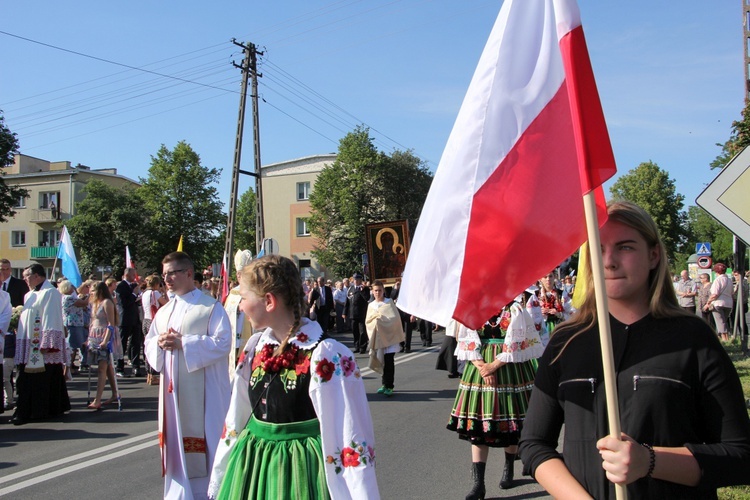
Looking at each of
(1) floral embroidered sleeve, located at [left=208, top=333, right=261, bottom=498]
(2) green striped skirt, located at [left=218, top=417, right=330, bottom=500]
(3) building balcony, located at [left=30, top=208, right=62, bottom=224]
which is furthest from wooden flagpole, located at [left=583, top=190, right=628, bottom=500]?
(3) building balcony, located at [left=30, top=208, right=62, bottom=224]

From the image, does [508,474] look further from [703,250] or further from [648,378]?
[703,250]

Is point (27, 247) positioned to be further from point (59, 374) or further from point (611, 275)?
point (611, 275)

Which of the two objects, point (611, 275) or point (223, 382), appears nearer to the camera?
point (611, 275)

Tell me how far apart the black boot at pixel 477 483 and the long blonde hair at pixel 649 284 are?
3592mm

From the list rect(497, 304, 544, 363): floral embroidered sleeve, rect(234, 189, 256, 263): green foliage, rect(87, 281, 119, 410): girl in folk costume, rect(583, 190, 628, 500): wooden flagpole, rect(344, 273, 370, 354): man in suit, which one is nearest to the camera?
A: rect(583, 190, 628, 500): wooden flagpole

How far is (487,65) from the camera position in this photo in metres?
2.62

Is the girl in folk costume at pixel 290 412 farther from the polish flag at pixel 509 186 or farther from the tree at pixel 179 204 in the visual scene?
the tree at pixel 179 204

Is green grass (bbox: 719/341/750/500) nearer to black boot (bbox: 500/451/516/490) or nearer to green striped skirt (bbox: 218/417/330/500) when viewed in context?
black boot (bbox: 500/451/516/490)

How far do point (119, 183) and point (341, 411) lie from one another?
67.6 m

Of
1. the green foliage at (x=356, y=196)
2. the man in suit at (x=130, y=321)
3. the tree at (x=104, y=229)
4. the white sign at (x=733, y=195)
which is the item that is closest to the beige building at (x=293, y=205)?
the green foliage at (x=356, y=196)

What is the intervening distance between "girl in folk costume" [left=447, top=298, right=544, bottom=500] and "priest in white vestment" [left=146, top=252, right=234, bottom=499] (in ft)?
6.87

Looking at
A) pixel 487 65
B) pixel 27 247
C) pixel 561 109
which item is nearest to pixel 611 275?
pixel 561 109

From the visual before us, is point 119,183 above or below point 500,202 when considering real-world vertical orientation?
above

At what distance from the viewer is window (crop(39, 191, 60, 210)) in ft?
194
